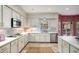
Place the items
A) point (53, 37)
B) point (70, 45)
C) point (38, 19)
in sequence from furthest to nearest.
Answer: point (38, 19)
point (53, 37)
point (70, 45)

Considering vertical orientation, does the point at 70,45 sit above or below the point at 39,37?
above

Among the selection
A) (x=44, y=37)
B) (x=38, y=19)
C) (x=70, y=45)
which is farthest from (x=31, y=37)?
(x=70, y=45)

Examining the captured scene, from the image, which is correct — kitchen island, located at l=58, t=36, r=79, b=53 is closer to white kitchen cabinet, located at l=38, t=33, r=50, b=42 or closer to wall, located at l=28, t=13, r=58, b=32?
white kitchen cabinet, located at l=38, t=33, r=50, b=42

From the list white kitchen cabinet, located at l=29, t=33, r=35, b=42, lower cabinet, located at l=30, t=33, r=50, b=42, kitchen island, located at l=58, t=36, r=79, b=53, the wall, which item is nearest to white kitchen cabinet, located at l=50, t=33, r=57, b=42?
lower cabinet, located at l=30, t=33, r=50, b=42

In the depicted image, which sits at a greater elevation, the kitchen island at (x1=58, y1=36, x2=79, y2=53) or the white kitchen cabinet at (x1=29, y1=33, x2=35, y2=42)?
the kitchen island at (x1=58, y1=36, x2=79, y2=53)

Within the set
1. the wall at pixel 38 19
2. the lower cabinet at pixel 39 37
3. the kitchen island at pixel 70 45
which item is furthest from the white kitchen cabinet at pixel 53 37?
the kitchen island at pixel 70 45

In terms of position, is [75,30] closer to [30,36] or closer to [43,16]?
[43,16]

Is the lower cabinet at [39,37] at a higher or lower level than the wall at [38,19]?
lower

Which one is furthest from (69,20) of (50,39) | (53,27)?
(50,39)

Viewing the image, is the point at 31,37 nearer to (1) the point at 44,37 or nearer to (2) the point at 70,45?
(1) the point at 44,37

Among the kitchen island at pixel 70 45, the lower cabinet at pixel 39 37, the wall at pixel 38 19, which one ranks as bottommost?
the lower cabinet at pixel 39 37

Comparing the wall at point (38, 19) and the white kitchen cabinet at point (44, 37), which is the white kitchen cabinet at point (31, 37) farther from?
the wall at point (38, 19)

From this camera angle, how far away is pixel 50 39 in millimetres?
9086
